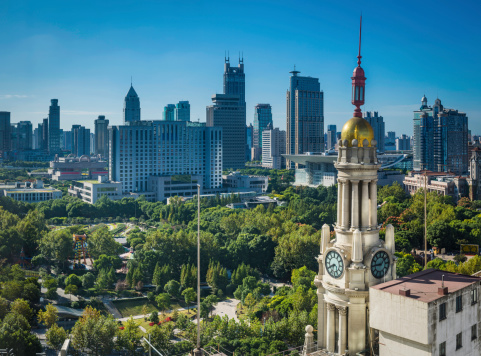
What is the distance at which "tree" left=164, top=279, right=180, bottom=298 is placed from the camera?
167 feet

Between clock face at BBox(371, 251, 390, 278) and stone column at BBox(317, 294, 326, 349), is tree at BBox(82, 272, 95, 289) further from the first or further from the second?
clock face at BBox(371, 251, 390, 278)

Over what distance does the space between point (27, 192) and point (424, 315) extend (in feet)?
350

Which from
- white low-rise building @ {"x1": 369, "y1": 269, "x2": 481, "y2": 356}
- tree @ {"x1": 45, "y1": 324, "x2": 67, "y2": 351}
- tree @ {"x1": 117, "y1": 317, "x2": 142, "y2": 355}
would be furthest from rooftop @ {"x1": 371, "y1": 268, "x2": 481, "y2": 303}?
tree @ {"x1": 45, "y1": 324, "x2": 67, "y2": 351}

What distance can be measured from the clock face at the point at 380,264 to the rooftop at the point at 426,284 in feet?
2.05

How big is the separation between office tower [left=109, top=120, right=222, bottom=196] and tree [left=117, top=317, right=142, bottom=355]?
9277 centimetres

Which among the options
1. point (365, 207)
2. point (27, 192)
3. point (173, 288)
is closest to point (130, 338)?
Answer: point (173, 288)

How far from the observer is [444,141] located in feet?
513

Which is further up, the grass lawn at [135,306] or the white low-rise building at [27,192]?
the white low-rise building at [27,192]

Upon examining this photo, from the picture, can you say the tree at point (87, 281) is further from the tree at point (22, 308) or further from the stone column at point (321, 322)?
the stone column at point (321, 322)

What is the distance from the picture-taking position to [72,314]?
144 feet

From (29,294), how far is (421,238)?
43443 millimetres

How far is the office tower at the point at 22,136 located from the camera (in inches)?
6433

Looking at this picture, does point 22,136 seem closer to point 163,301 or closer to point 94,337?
point 163,301

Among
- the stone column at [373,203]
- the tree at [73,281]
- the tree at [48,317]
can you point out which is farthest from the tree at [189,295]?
the stone column at [373,203]
